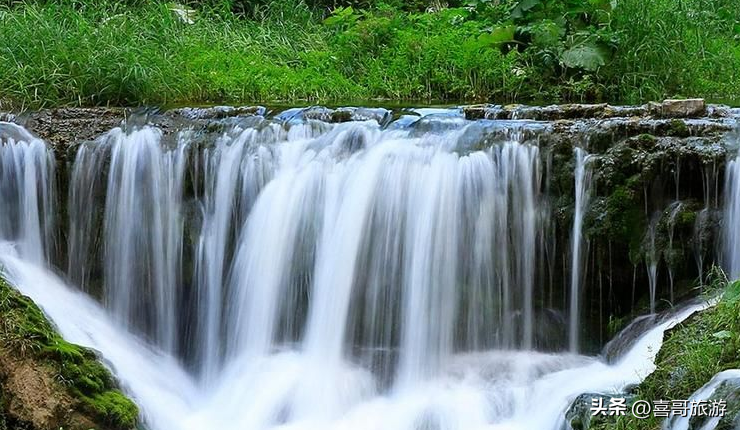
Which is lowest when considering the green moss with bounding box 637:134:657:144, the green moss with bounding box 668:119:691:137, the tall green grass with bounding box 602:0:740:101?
the green moss with bounding box 637:134:657:144

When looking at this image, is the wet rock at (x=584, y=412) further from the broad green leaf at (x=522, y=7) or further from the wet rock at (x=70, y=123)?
the broad green leaf at (x=522, y=7)

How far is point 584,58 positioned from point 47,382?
5.99 m

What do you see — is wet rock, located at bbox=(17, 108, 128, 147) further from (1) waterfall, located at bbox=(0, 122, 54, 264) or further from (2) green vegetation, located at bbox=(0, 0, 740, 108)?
(2) green vegetation, located at bbox=(0, 0, 740, 108)

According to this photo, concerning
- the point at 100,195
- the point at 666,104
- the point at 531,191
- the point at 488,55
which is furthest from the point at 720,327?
the point at 488,55

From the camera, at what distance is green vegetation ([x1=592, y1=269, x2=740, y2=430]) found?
11.0ft

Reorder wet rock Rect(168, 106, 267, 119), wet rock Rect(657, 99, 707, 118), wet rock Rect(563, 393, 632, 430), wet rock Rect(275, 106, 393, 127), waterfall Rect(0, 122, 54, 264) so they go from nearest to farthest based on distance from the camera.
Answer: wet rock Rect(563, 393, 632, 430), wet rock Rect(657, 99, 707, 118), waterfall Rect(0, 122, 54, 264), wet rock Rect(275, 106, 393, 127), wet rock Rect(168, 106, 267, 119)

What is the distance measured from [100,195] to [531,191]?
2.90 meters

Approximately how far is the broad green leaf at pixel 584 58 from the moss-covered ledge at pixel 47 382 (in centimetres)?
559

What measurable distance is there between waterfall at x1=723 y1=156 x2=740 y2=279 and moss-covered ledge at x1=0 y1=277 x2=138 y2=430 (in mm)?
3180

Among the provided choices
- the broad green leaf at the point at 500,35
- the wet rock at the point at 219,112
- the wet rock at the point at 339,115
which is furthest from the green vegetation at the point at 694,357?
the broad green leaf at the point at 500,35

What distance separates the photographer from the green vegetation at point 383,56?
7430 millimetres

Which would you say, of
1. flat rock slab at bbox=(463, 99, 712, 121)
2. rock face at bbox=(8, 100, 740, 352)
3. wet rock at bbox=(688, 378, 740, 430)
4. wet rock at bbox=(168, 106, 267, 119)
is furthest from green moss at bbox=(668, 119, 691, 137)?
wet rock at bbox=(168, 106, 267, 119)

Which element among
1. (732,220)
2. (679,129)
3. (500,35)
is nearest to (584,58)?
(500,35)

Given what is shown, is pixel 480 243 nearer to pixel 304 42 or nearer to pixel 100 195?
pixel 100 195
